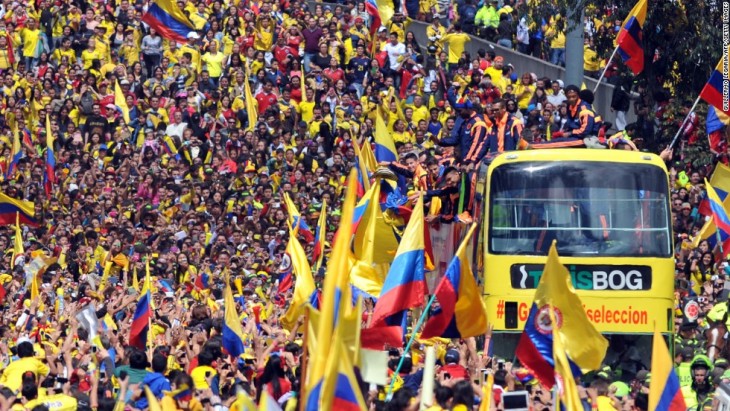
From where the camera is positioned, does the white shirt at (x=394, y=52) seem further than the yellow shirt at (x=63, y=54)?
No

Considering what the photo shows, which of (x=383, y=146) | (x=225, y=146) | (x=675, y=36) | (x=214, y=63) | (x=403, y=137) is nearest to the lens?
(x=383, y=146)

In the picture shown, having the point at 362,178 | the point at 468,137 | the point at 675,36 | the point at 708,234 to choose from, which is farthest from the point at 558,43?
the point at 468,137

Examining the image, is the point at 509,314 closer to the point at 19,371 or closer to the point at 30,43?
the point at 19,371

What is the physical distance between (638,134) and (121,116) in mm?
9245

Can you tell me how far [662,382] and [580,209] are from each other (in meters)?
7.42

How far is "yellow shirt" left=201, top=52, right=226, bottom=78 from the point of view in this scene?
34969 mm

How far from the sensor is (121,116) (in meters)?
34.0

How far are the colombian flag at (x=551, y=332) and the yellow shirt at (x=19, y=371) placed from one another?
4.19 m

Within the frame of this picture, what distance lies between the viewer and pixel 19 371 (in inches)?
655

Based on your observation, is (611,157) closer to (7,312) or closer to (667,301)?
(667,301)

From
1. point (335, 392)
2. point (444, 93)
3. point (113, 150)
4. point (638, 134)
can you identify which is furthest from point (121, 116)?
point (335, 392)

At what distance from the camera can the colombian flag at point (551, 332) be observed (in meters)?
14.9

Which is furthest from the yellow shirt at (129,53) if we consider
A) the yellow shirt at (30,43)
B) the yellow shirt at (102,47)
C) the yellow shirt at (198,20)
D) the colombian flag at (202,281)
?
the colombian flag at (202,281)

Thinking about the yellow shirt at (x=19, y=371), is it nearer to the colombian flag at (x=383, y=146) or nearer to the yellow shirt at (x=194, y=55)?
the colombian flag at (x=383, y=146)
